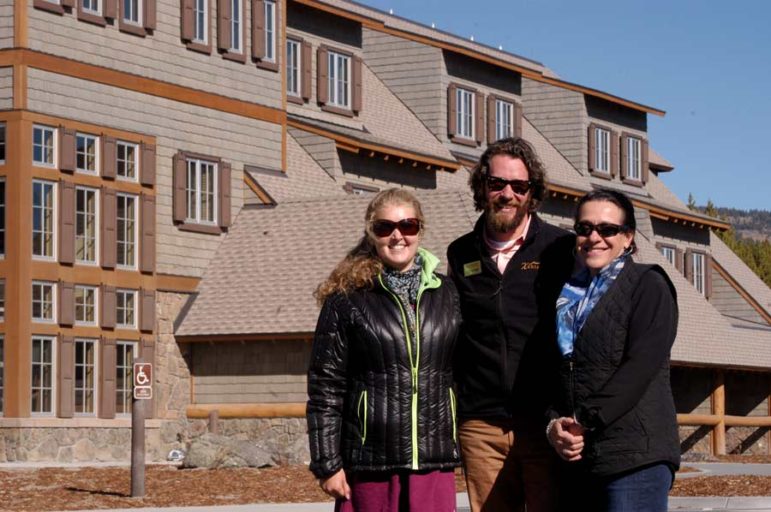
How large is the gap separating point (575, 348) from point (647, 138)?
4012 cm

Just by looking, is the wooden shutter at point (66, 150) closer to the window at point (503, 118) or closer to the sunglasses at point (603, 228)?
the window at point (503, 118)

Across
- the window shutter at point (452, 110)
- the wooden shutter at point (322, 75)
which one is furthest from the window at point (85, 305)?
the window shutter at point (452, 110)

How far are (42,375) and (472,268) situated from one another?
19.1 metres

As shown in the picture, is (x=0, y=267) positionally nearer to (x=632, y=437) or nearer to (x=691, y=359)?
(x=691, y=359)

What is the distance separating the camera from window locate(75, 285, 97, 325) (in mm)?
25938

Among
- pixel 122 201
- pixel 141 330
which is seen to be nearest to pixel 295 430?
pixel 141 330

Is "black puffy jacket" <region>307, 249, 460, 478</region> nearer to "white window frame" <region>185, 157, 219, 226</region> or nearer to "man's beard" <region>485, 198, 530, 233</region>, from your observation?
"man's beard" <region>485, 198, 530, 233</region>

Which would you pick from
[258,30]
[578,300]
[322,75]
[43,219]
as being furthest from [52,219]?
[578,300]

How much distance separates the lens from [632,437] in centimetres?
633

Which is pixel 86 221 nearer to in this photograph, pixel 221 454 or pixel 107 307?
pixel 107 307

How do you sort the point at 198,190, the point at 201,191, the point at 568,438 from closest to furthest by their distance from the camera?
the point at 568,438 → the point at 198,190 → the point at 201,191

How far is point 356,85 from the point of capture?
1379 inches

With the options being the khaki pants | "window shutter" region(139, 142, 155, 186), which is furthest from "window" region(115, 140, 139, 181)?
the khaki pants

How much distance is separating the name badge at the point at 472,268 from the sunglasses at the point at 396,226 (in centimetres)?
38
